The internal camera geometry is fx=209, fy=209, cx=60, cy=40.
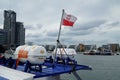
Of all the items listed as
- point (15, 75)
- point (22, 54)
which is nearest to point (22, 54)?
point (22, 54)

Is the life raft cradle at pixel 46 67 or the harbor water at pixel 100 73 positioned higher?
the life raft cradle at pixel 46 67

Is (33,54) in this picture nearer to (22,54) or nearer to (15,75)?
(22,54)

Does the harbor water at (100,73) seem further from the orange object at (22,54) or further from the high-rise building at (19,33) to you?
the orange object at (22,54)

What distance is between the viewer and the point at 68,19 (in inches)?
570

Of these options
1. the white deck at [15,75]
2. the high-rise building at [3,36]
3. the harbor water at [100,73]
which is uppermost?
the high-rise building at [3,36]

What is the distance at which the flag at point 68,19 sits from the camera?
47.4 ft

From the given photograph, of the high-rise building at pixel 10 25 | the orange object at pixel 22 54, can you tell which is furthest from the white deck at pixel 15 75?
the high-rise building at pixel 10 25

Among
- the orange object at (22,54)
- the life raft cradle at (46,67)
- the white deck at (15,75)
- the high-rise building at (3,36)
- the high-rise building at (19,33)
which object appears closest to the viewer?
the white deck at (15,75)

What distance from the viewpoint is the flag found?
47.4 feet

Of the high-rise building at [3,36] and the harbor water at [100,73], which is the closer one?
the high-rise building at [3,36]

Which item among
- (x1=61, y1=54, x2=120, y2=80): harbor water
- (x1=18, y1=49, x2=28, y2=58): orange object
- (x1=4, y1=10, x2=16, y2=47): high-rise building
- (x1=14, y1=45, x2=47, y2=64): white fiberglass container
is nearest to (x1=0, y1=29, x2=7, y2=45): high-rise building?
(x1=4, y1=10, x2=16, y2=47): high-rise building

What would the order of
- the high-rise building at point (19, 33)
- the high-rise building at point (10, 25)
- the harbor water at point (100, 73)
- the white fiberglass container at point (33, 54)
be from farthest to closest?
1. the harbor water at point (100, 73)
2. the high-rise building at point (10, 25)
3. the high-rise building at point (19, 33)
4. the white fiberglass container at point (33, 54)

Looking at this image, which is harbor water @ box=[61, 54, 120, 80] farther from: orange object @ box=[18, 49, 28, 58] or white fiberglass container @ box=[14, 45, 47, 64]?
white fiberglass container @ box=[14, 45, 47, 64]

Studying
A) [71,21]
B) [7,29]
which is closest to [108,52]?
[7,29]
